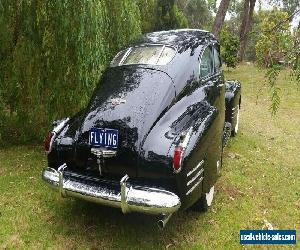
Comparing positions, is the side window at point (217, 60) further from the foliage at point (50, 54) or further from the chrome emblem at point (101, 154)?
the chrome emblem at point (101, 154)

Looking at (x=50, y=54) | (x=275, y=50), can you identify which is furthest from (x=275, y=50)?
(x=50, y=54)

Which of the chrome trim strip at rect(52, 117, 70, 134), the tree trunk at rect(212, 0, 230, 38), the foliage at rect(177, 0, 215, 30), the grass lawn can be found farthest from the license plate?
the foliage at rect(177, 0, 215, 30)

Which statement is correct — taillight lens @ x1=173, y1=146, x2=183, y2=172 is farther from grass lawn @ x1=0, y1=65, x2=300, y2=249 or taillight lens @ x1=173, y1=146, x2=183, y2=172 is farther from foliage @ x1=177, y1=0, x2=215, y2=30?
foliage @ x1=177, y1=0, x2=215, y2=30

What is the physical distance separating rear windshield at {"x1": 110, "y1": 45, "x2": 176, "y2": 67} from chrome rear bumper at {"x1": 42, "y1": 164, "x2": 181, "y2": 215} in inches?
66.9

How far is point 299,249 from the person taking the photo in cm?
471

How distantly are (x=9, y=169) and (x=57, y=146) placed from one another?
85.6 inches

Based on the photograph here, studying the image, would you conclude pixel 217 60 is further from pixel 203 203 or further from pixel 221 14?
pixel 221 14

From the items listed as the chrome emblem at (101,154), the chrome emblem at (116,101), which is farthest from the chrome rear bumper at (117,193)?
the chrome emblem at (116,101)

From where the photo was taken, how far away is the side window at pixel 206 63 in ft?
18.4

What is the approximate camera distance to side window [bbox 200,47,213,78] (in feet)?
18.4

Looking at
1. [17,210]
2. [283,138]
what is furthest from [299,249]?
[283,138]

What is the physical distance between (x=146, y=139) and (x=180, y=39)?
195cm

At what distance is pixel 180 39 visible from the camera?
18.5 ft

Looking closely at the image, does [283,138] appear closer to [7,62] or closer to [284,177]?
[284,177]
